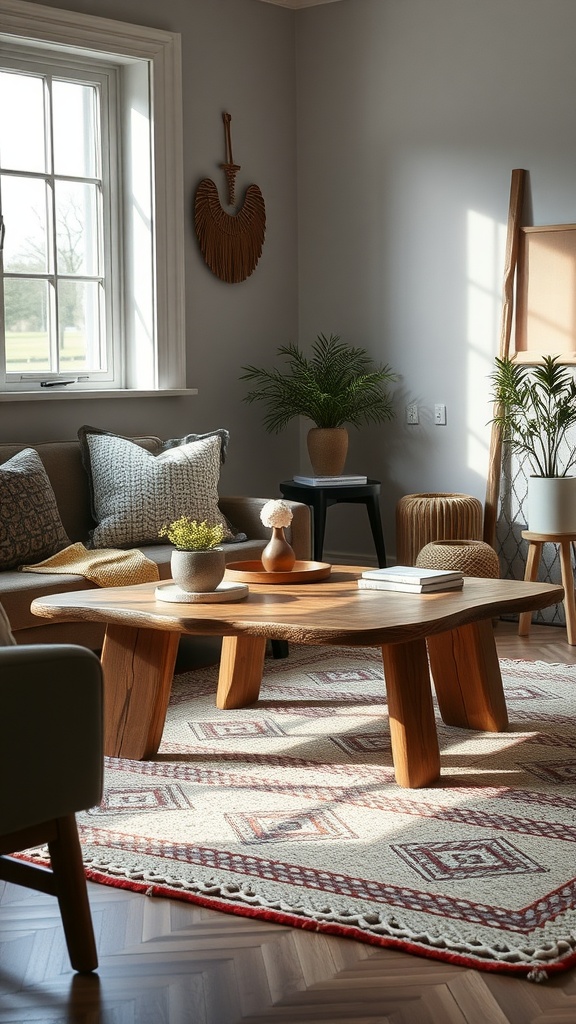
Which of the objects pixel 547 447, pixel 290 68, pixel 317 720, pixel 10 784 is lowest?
pixel 317 720

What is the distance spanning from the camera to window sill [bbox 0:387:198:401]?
4.74 meters

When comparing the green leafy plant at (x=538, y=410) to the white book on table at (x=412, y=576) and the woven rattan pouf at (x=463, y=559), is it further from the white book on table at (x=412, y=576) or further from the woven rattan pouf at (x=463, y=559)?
the white book on table at (x=412, y=576)

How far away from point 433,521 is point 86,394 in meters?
1.55

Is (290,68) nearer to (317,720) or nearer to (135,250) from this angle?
(135,250)

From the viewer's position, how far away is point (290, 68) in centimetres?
597

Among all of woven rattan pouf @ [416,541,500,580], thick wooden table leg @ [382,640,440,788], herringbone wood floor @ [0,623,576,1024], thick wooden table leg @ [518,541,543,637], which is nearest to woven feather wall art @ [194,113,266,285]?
woven rattan pouf @ [416,541,500,580]

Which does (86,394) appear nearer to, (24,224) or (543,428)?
(24,224)

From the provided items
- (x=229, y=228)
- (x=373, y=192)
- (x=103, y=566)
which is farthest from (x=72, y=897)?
(x=373, y=192)

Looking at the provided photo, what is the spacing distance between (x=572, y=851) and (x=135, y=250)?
345 cm

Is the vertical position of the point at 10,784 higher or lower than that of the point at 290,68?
lower

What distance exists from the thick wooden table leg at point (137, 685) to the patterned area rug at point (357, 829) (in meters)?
0.09

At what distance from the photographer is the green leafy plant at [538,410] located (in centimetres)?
502

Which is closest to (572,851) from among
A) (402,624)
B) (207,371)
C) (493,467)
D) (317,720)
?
(402,624)

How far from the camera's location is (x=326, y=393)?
5594 millimetres
